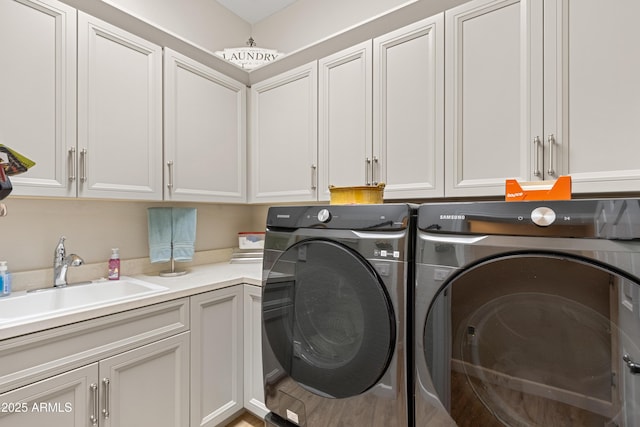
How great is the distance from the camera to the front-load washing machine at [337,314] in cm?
100

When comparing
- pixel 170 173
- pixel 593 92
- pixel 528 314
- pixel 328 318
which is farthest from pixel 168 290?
pixel 593 92

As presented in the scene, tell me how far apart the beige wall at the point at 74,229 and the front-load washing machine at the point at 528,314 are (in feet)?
5.86

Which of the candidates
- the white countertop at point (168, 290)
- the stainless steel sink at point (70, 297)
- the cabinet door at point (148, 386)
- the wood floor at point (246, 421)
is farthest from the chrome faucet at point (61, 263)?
the wood floor at point (246, 421)

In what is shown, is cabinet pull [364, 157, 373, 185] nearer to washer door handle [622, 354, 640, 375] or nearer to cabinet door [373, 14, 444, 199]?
cabinet door [373, 14, 444, 199]

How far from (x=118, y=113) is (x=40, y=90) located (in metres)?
0.31

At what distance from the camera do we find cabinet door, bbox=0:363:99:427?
3.36 ft

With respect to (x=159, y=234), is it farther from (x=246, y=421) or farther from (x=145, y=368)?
(x=246, y=421)

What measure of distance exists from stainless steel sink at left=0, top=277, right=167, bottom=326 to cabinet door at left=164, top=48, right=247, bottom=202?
542 mm

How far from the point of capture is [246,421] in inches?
73.3

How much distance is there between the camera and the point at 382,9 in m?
2.12

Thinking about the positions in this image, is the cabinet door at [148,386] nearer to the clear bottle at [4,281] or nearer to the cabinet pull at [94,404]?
the cabinet pull at [94,404]

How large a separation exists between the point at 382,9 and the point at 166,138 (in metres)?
1.66

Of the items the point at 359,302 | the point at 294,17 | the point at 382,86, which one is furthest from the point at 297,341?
the point at 294,17

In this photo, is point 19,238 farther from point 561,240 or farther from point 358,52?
point 561,240
